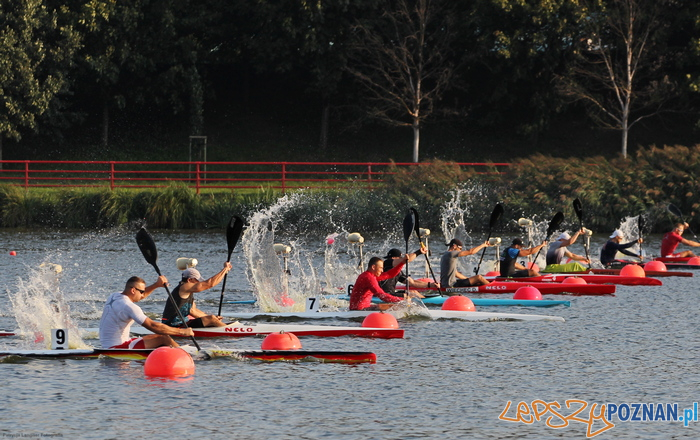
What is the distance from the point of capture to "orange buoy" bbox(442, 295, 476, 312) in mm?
20188

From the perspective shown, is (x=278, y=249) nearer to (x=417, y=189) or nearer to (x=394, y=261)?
(x=394, y=261)

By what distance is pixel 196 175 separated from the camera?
4519 cm

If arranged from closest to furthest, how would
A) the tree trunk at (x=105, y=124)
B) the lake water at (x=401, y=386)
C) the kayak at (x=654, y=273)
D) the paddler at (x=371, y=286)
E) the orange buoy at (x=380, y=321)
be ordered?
the lake water at (x=401, y=386) → the orange buoy at (x=380, y=321) → the paddler at (x=371, y=286) → the kayak at (x=654, y=273) → the tree trunk at (x=105, y=124)

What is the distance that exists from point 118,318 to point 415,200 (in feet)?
83.6

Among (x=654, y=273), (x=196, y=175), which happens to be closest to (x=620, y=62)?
(x=196, y=175)

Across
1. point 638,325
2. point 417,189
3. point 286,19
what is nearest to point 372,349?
point 638,325

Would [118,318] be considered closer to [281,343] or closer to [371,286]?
[281,343]

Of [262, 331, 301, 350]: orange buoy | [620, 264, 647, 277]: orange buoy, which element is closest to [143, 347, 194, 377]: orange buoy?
[262, 331, 301, 350]: orange buoy

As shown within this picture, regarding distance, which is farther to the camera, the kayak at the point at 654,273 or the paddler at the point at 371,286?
the kayak at the point at 654,273

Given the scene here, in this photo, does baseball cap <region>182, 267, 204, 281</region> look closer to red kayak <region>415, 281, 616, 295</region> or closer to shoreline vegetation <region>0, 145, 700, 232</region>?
red kayak <region>415, 281, 616, 295</region>

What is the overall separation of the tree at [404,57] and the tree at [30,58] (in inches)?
516

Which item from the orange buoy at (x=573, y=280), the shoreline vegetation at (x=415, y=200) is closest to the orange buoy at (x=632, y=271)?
the orange buoy at (x=573, y=280)

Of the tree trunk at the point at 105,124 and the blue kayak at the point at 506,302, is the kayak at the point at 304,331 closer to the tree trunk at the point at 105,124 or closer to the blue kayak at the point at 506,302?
the blue kayak at the point at 506,302

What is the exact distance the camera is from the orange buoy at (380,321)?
58.7 feet
